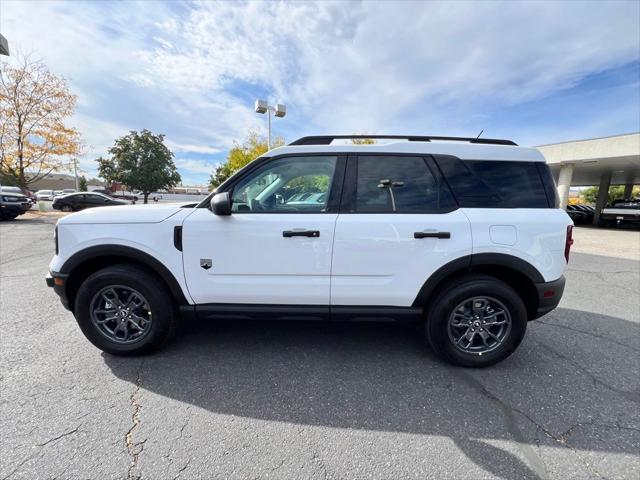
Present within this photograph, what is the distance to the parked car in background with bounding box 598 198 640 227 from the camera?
738 inches

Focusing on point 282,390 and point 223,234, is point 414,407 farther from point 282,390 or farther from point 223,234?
point 223,234

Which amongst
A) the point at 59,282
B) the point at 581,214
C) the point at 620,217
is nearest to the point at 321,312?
the point at 59,282

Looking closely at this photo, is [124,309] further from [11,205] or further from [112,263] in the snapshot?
[11,205]

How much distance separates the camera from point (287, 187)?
2.83 meters

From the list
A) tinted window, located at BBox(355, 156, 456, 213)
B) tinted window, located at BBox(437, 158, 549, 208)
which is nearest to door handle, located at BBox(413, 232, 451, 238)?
tinted window, located at BBox(355, 156, 456, 213)

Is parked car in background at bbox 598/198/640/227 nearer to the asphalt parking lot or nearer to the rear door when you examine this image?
the asphalt parking lot

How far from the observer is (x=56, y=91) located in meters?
18.2

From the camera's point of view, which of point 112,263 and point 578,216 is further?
point 578,216

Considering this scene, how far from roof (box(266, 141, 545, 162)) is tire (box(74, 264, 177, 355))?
1629 mm

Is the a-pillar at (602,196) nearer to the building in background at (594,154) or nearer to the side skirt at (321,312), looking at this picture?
the building in background at (594,154)

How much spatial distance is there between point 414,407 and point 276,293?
1406 millimetres

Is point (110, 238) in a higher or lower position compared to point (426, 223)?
lower

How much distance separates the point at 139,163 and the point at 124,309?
32.1m

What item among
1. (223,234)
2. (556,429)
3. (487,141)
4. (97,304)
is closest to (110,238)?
(97,304)
